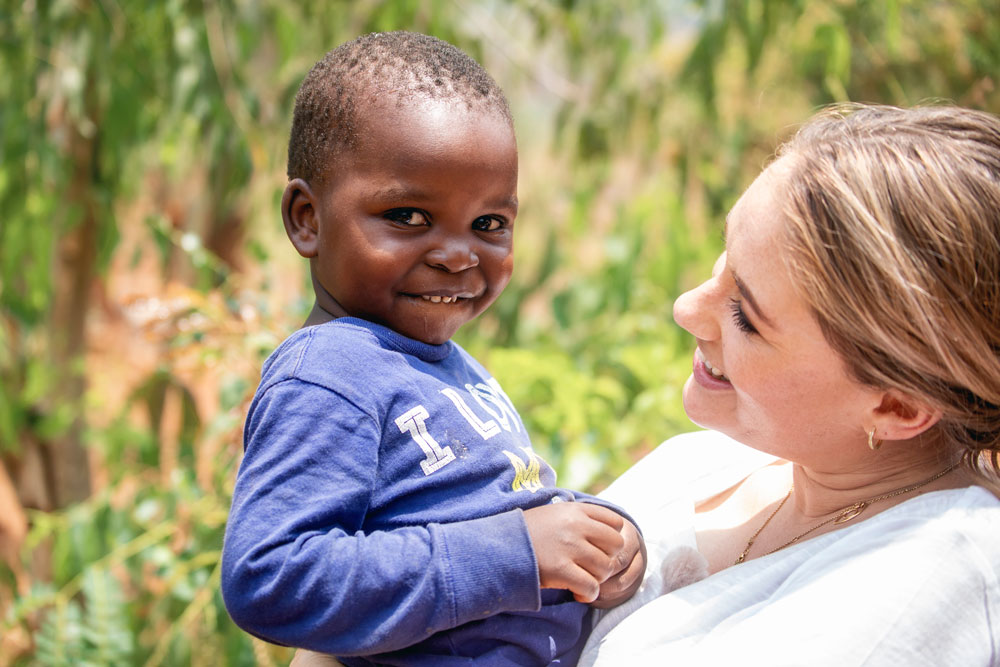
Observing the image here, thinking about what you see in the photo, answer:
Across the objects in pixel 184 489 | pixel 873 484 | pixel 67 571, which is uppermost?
pixel 873 484

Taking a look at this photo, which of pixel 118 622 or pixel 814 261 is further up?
pixel 814 261

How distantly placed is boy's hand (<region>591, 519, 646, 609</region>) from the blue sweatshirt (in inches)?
4.8

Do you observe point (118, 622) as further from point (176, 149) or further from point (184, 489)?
point (176, 149)

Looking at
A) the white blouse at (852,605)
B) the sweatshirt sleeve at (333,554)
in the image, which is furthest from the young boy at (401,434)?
the white blouse at (852,605)

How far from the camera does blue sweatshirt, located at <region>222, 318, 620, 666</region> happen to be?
112 cm

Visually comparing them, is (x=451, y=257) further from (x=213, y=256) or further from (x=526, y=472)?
(x=213, y=256)

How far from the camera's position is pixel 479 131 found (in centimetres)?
128

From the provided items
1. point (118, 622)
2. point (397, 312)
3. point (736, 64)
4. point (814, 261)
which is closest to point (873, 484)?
point (814, 261)

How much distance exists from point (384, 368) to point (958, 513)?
2.34 feet

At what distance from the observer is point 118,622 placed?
7.63ft

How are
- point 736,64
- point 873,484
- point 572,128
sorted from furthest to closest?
1. point 736,64
2. point 572,128
3. point 873,484

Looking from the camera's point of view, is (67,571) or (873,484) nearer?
(873,484)

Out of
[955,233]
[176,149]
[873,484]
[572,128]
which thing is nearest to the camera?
[955,233]

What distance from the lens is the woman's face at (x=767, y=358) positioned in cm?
129
